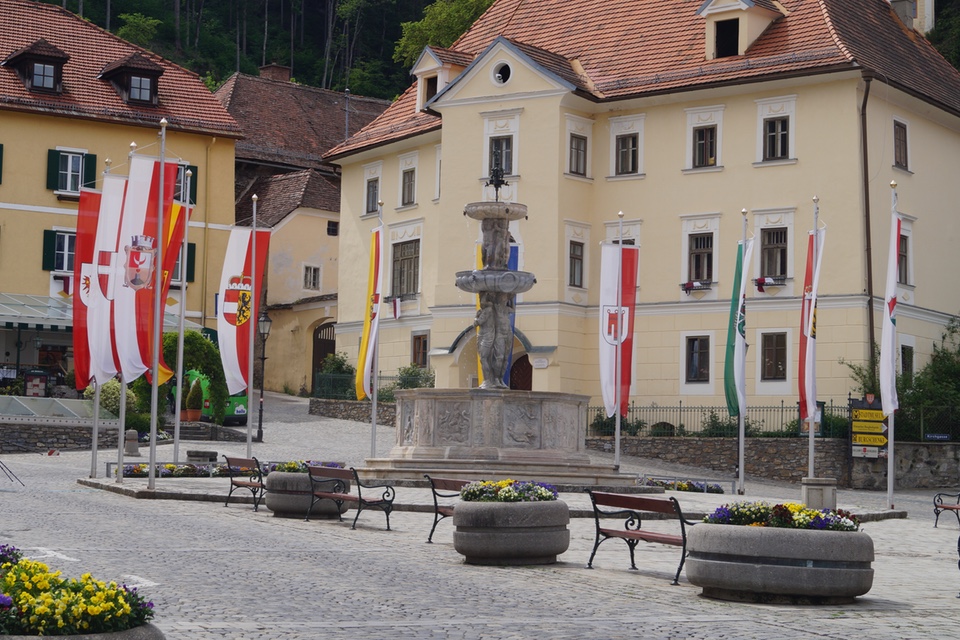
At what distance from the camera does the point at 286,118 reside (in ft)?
222

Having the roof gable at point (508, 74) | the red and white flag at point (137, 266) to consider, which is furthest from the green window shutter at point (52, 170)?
the red and white flag at point (137, 266)

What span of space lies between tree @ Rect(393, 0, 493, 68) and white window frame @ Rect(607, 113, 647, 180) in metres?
18.4

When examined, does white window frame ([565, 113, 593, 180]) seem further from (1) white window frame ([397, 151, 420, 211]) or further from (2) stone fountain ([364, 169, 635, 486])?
(2) stone fountain ([364, 169, 635, 486])

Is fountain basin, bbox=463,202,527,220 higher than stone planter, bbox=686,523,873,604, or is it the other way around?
fountain basin, bbox=463,202,527,220

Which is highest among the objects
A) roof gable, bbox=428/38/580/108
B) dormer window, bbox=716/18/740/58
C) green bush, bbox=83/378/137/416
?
dormer window, bbox=716/18/740/58

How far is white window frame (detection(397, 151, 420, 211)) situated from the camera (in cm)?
5019

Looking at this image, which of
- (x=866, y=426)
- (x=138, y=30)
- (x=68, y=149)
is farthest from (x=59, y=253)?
(x=138, y=30)

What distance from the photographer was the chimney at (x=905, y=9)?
165 feet

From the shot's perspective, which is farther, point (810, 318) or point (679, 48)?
point (679, 48)

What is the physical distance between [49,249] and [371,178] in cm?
1078

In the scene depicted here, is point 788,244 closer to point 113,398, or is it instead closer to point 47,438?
point 113,398

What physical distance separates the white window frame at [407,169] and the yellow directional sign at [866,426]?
688 inches

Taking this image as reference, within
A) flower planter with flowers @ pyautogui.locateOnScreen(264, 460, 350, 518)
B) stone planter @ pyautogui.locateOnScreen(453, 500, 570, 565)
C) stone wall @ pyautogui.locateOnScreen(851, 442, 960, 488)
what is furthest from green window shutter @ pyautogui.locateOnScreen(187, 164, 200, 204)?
stone planter @ pyautogui.locateOnScreen(453, 500, 570, 565)

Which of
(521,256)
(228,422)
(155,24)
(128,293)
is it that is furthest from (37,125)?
(155,24)
